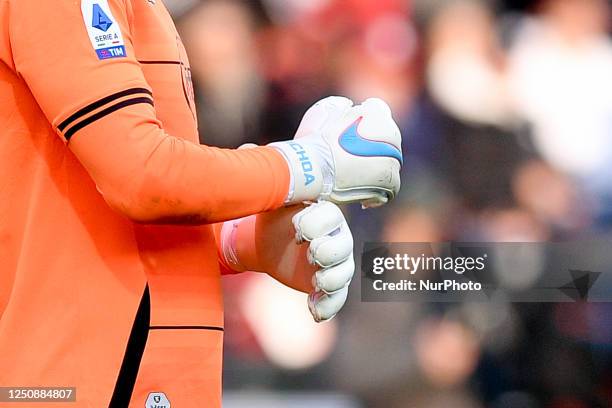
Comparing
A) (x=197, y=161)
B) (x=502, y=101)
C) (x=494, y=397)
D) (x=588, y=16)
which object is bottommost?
(x=494, y=397)

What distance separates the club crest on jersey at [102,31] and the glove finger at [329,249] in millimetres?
308

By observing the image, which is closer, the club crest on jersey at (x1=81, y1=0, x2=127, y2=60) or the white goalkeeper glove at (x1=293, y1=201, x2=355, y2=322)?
the club crest on jersey at (x1=81, y1=0, x2=127, y2=60)

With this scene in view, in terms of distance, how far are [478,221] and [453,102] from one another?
33 centimetres

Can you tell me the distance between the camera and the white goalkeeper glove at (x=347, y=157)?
120 centimetres

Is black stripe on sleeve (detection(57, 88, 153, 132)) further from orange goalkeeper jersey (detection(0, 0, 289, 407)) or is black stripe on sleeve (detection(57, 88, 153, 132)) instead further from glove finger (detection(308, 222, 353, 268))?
glove finger (detection(308, 222, 353, 268))

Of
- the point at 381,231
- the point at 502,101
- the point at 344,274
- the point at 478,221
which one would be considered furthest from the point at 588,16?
the point at 344,274

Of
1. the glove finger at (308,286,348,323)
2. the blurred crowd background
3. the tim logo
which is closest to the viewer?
the tim logo

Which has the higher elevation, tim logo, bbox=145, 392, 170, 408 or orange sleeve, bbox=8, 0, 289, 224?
orange sleeve, bbox=8, 0, 289, 224

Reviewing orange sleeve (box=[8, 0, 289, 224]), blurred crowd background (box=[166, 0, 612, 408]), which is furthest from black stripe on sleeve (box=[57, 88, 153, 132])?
blurred crowd background (box=[166, 0, 612, 408])

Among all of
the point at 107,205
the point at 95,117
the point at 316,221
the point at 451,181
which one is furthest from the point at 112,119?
the point at 451,181

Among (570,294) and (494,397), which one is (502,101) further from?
(494,397)

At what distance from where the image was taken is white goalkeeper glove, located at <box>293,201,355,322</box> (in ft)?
3.96

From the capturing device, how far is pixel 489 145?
2812 millimetres

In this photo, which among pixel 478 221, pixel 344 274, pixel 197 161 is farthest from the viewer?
pixel 478 221
